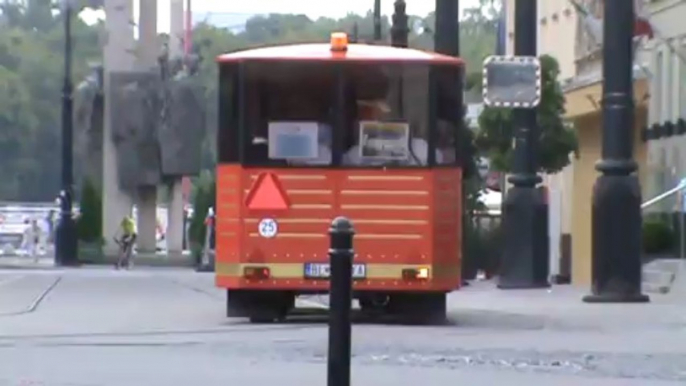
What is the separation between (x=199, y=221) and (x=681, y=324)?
44.1m

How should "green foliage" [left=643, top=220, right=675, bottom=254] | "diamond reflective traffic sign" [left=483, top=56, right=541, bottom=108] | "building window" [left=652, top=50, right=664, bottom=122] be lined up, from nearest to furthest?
"diamond reflective traffic sign" [left=483, top=56, right=541, bottom=108] < "green foliage" [left=643, top=220, right=675, bottom=254] < "building window" [left=652, top=50, right=664, bottom=122]

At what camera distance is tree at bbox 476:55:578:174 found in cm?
3997

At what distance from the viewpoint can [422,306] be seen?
22062 mm

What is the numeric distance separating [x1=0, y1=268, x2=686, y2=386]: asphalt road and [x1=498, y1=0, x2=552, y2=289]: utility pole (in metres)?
4.89

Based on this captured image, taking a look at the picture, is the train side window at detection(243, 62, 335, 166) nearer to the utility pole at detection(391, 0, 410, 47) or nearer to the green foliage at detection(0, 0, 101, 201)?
the utility pole at detection(391, 0, 410, 47)

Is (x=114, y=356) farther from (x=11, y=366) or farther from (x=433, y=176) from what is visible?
(x=433, y=176)

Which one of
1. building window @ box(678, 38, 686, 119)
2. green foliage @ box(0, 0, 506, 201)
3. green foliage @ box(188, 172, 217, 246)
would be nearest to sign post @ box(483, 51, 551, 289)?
building window @ box(678, 38, 686, 119)

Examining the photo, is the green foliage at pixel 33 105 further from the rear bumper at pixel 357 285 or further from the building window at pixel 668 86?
the rear bumper at pixel 357 285

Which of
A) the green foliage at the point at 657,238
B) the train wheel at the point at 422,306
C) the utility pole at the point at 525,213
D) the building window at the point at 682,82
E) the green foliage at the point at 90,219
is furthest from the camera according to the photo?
the green foliage at the point at 90,219

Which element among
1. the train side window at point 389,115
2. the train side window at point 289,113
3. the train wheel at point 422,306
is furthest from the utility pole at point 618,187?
the train side window at point 289,113

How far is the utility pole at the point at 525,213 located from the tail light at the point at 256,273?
36.0 feet

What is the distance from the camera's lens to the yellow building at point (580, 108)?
140 feet

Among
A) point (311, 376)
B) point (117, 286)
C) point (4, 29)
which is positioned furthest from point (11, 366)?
point (4, 29)

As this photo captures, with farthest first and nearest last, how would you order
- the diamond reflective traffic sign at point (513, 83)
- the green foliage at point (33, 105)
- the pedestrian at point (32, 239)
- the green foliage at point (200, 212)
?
the green foliage at point (33, 105) → the pedestrian at point (32, 239) → the green foliage at point (200, 212) → the diamond reflective traffic sign at point (513, 83)
